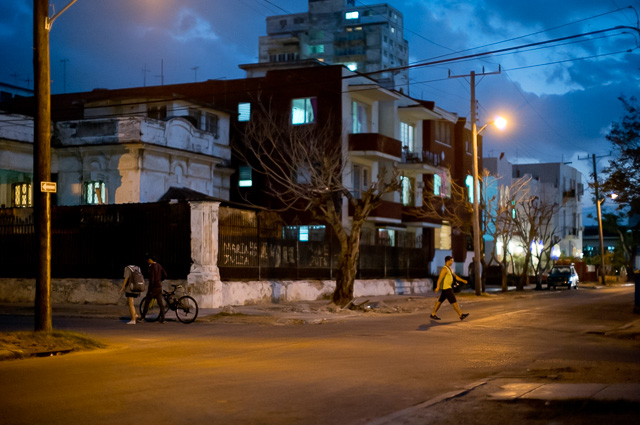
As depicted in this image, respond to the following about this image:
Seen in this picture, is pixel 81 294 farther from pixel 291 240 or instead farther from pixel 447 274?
pixel 447 274

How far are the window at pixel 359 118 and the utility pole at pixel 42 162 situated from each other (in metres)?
29.1

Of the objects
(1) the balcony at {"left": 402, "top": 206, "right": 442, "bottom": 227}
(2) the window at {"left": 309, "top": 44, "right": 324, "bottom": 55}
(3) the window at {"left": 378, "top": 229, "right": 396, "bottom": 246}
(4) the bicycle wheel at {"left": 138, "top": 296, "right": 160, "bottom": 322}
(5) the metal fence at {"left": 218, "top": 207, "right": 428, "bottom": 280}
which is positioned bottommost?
(4) the bicycle wheel at {"left": 138, "top": 296, "right": 160, "bottom": 322}

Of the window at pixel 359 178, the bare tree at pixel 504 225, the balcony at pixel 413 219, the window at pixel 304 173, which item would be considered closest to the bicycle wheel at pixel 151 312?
the window at pixel 304 173

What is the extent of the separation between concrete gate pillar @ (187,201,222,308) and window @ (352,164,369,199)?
61.4 ft

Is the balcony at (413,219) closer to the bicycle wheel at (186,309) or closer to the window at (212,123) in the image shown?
the window at (212,123)

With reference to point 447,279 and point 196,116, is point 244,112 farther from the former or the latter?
point 447,279

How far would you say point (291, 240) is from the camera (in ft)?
103

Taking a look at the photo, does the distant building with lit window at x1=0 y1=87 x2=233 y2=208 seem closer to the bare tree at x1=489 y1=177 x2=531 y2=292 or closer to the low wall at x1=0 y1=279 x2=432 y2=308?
the low wall at x1=0 y1=279 x2=432 y2=308

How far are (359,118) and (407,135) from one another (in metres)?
6.59

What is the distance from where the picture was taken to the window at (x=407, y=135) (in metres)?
49.8

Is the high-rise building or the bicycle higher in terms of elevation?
the high-rise building

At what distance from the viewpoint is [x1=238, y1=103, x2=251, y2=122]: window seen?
1769 inches

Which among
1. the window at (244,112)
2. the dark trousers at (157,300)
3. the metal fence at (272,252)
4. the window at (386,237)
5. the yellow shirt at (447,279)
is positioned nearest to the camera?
the dark trousers at (157,300)

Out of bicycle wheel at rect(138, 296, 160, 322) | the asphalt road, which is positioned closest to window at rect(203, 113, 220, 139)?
bicycle wheel at rect(138, 296, 160, 322)
